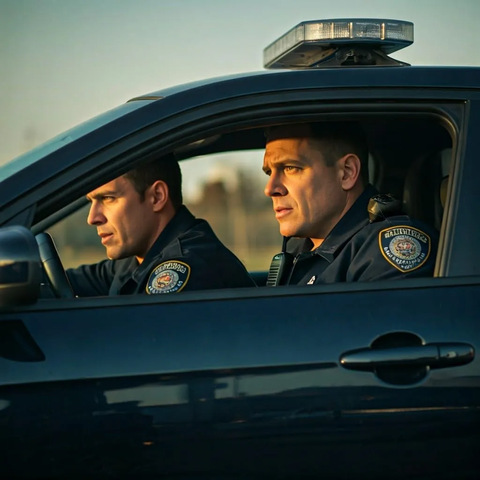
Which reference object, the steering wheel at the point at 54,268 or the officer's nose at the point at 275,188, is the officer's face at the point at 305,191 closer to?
the officer's nose at the point at 275,188

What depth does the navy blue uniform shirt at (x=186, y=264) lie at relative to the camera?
7.28 ft

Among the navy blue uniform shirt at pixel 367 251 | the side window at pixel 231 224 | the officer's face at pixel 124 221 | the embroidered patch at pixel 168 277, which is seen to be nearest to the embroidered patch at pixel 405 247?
the navy blue uniform shirt at pixel 367 251

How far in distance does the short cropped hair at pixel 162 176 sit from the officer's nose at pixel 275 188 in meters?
0.30

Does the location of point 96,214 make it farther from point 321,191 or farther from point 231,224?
point 231,224

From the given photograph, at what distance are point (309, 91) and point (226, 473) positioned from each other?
2.73 feet

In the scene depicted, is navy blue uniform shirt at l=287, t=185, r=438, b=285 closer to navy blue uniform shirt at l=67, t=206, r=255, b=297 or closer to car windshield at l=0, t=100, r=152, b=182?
navy blue uniform shirt at l=67, t=206, r=255, b=297

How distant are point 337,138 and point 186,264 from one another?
0.57 meters

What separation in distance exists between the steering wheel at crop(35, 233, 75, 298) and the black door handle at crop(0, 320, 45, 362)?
482mm

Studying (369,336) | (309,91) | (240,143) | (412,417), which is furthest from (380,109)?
(240,143)

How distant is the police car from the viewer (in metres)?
1.74

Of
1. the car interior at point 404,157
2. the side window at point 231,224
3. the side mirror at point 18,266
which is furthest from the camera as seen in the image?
the side window at point 231,224

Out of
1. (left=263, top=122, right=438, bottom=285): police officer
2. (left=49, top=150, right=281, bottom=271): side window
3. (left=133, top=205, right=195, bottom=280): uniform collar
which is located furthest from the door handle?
(left=49, top=150, right=281, bottom=271): side window

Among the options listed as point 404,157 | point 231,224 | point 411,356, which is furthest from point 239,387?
point 231,224

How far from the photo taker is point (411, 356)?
5.90 feet
